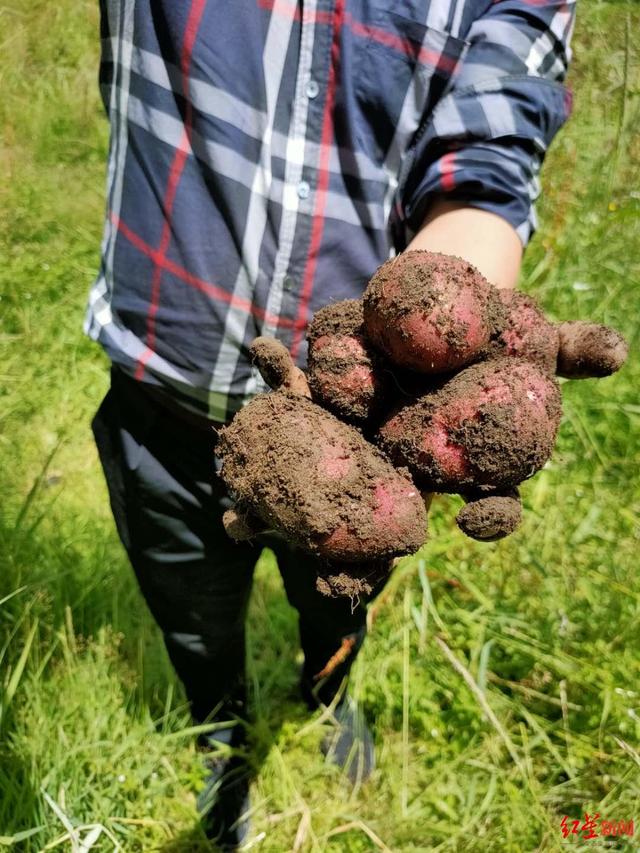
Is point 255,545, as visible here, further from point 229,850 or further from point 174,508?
point 229,850

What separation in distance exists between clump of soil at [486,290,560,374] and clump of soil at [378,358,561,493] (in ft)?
0.11

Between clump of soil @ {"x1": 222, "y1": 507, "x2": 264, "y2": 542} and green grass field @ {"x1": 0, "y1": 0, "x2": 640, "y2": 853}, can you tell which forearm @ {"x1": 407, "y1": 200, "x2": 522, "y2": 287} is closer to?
clump of soil @ {"x1": 222, "y1": 507, "x2": 264, "y2": 542}

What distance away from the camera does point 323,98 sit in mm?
984

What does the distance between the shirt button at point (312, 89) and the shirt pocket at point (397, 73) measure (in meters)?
0.06

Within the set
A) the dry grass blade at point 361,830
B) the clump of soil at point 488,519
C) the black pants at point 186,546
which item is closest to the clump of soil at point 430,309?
the clump of soil at point 488,519

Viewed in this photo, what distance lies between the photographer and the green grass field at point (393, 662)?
1511 mm

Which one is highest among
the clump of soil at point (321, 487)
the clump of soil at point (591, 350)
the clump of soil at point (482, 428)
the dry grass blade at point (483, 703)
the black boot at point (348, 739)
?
the clump of soil at point (591, 350)

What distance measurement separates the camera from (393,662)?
181cm

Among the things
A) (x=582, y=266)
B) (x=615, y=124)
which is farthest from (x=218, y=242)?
(x=615, y=124)

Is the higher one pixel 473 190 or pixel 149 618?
pixel 473 190

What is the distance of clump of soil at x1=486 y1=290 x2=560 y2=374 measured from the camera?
819 millimetres

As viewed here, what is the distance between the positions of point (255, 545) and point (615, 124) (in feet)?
8.57

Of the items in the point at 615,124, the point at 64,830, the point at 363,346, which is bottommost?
the point at 64,830

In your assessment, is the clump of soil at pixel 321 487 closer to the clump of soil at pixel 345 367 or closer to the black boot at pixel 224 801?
the clump of soil at pixel 345 367
